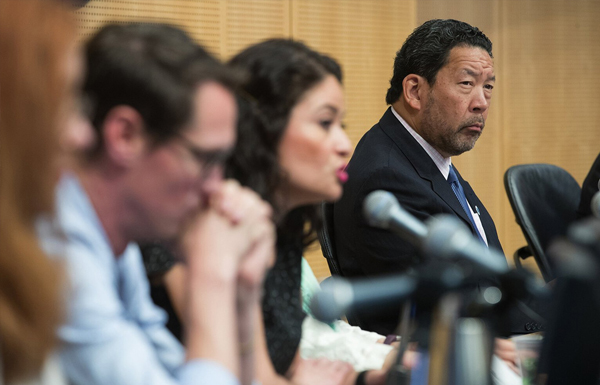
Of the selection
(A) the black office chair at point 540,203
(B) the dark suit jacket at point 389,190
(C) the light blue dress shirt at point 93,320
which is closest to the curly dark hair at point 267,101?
(C) the light blue dress shirt at point 93,320

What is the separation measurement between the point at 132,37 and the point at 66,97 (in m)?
0.28

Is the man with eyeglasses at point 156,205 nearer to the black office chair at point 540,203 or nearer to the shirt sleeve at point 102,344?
the shirt sleeve at point 102,344

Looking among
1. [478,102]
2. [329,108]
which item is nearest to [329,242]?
[478,102]

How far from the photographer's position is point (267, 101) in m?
1.66

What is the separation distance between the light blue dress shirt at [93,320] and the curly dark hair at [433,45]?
2071 mm

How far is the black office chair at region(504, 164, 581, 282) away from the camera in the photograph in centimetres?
315

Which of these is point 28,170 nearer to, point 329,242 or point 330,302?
point 330,302

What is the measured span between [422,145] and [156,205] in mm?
1883

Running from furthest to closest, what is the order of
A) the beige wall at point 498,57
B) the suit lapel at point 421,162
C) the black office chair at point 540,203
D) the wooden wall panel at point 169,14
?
the beige wall at point 498,57
the wooden wall panel at point 169,14
the black office chair at point 540,203
the suit lapel at point 421,162

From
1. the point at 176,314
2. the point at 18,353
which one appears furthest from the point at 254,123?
the point at 18,353

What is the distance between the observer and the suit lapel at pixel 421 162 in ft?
8.55

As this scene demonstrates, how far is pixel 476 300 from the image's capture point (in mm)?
1009

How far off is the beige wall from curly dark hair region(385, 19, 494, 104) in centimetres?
158

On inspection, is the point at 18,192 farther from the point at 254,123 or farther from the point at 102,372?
the point at 254,123
